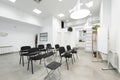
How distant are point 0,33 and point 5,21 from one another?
3.50ft

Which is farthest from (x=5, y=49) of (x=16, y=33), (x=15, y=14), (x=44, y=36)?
(x=44, y=36)

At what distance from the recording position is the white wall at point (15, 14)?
4.68m

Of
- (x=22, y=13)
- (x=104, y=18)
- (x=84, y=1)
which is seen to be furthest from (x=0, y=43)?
(x=104, y=18)

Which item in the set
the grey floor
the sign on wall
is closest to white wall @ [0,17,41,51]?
the sign on wall

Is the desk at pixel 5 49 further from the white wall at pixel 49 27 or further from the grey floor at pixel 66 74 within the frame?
the white wall at pixel 49 27

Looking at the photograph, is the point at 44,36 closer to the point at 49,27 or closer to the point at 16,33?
the point at 49,27

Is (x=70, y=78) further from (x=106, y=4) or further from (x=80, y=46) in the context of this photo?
(x=80, y=46)

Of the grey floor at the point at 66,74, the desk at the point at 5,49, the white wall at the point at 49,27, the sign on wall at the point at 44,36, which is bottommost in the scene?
the grey floor at the point at 66,74

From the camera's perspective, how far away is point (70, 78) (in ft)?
7.76

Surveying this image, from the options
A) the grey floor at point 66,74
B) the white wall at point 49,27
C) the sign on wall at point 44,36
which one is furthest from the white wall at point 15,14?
the grey floor at point 66,74

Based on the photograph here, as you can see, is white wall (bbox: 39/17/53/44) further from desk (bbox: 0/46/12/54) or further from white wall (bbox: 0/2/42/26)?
desk (bbox: 0/46/12/54)

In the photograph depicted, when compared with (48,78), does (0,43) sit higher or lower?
higher

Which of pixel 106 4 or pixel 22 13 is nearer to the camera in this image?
pixel 106 4

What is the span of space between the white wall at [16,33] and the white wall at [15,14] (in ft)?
3.05
